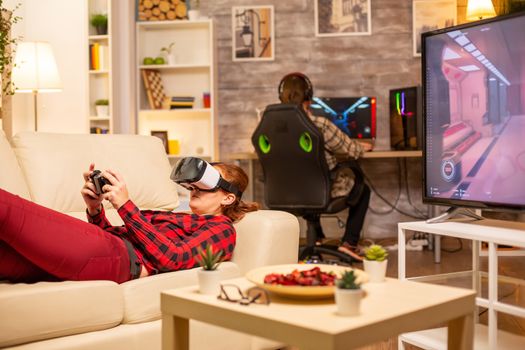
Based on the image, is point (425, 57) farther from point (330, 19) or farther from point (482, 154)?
point (330, 19)

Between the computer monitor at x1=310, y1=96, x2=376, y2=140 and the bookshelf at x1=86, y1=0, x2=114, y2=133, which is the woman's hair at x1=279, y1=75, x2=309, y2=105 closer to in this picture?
the computer monitor at x1=310, y1=96, x2=376, y2=140

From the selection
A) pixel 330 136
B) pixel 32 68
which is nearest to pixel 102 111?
pixel 32 68

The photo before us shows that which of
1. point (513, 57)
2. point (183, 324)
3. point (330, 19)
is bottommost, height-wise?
point (183, 324)

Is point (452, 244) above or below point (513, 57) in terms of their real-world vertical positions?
below

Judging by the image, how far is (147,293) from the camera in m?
2.00

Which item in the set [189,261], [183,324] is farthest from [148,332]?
[183,324]

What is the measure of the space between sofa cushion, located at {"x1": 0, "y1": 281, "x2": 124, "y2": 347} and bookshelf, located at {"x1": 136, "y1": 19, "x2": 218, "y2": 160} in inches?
151

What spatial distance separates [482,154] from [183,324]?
3.90ft

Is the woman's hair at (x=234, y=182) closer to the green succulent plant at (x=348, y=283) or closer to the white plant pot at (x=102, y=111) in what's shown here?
the green succulent plant at (x=348, y=283)

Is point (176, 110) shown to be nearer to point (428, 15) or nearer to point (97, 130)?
point (97, 130)

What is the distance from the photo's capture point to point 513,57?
6.88ft

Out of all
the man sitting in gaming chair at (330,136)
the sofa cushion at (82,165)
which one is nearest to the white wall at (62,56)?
the man sitting in gaming chair at (330,136)

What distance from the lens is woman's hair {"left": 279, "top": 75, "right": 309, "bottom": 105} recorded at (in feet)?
13.3

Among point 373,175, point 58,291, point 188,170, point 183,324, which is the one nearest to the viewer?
→ point 183,324
